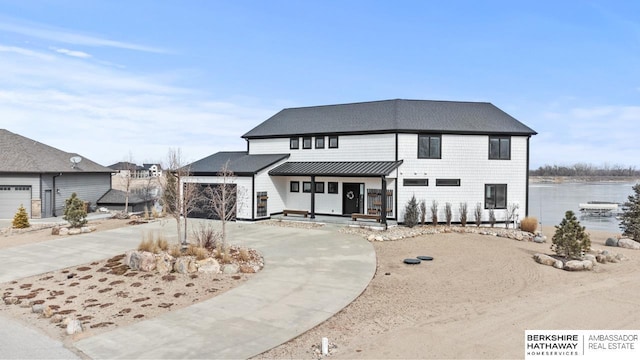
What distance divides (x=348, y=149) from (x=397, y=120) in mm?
3066

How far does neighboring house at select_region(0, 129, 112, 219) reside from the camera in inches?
922

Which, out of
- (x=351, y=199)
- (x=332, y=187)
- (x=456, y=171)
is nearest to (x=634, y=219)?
(x=456, y=171)

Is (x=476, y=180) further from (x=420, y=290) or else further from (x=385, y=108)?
(x=420, y=290)

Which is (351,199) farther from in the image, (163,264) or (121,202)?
(121,202)

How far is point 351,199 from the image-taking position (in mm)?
21609

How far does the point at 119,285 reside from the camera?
10195 millimetres

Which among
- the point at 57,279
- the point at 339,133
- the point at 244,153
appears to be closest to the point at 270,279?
the point at 57,279

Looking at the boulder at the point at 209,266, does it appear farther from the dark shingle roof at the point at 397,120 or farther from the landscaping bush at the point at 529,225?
the landscaping bush at the point at 529,225

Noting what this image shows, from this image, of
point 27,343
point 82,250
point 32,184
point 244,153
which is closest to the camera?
point 27,343

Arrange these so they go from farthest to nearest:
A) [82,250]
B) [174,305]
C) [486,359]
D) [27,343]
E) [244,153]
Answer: [244,153] < [82,250] < [174,305] < [27,343] < [486,359]

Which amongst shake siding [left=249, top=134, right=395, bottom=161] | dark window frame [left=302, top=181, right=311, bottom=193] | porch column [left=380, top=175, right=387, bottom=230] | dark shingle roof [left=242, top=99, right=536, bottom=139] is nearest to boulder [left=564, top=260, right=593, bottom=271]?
porch column [left=380, top=175, right=387, bottom=230]

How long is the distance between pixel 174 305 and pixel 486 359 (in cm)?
635

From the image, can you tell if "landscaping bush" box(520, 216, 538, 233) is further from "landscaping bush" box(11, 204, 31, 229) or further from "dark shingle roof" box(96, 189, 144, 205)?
"landscaping bush" box(11, 204, 31, 229)

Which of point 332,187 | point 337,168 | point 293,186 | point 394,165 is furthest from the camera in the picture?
point 293,186
